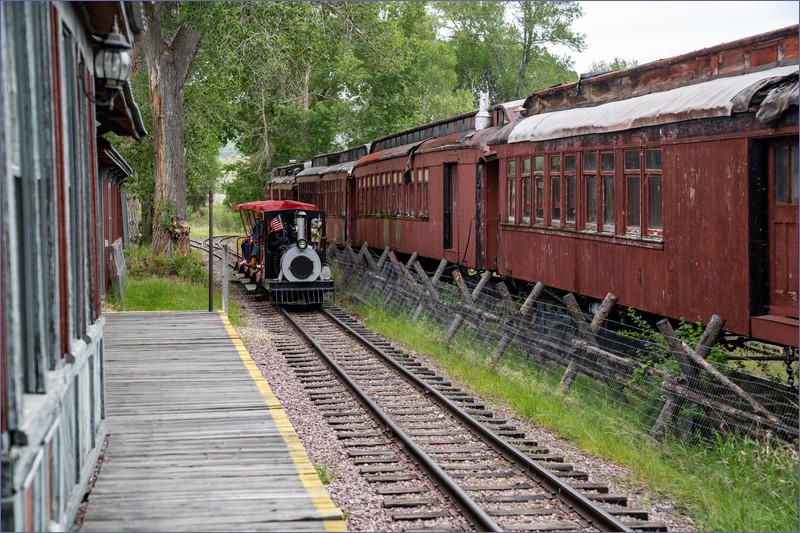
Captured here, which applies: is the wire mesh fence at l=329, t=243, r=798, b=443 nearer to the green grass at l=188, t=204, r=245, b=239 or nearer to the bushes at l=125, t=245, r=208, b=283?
the bushes at l=125, t=245, r=208, b=283

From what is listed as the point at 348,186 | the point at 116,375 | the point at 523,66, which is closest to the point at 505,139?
the point at 116,375

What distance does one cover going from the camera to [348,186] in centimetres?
3081

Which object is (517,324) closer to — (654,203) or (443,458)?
(654,203)

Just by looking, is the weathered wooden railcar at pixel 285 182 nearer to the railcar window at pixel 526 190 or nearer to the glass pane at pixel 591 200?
the railcar window at pixel 526 190

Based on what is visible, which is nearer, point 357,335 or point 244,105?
point 357,335

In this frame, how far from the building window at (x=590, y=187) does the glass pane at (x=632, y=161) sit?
101 centimetres

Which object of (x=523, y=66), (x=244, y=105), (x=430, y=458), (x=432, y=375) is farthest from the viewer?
(x=523, y=66)

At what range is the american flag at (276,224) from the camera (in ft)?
72.3

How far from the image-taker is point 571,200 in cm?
1430

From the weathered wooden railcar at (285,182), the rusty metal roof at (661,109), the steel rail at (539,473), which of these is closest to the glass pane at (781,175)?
the rusty metal roof at (661,109)

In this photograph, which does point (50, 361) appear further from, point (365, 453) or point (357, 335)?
point (357, 335)

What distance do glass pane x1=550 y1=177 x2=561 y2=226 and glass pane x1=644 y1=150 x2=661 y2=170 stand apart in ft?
9.83

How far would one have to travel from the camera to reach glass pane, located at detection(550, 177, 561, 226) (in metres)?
14.8

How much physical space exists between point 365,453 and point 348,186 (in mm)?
21602
